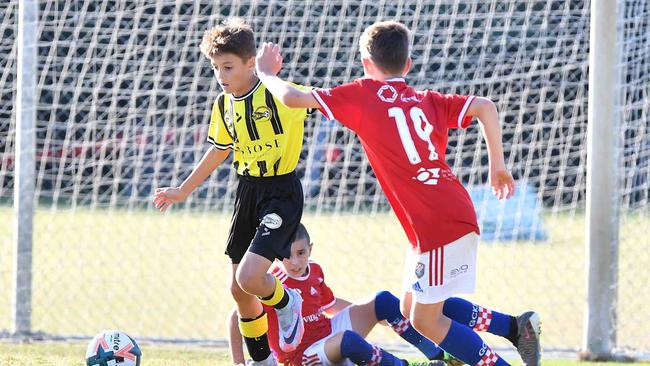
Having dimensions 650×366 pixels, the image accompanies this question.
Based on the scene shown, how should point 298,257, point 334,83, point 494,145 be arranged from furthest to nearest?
point 334,83 < point 298,257 < point 494,145

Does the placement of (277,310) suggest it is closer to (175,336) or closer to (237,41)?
(237,41)

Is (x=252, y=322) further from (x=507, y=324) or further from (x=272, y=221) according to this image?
(x=507, y=324)

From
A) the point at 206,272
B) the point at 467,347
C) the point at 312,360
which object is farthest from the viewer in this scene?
the point at 206,272

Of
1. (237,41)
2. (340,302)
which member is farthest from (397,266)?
(237,41)

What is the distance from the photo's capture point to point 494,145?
3.92m

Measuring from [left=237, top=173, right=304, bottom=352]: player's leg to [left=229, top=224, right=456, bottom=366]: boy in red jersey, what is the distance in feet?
0.41

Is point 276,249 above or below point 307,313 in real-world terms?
above

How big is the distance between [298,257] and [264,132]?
66cm

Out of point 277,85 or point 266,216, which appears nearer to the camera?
point 277,85

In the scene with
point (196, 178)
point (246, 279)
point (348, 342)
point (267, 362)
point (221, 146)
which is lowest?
point (267, 362)

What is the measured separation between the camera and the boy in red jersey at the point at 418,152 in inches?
156

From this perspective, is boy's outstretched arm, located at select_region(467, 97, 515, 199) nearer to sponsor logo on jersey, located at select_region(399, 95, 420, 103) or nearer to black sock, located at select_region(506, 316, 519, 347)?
sponsor logo on jersey, located at select_region(399, 95, 420, 103)

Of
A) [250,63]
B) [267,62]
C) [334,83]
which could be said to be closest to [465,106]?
[267,62]

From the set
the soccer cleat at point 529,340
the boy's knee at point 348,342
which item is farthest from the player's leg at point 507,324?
the boy's knee at point 348,342
